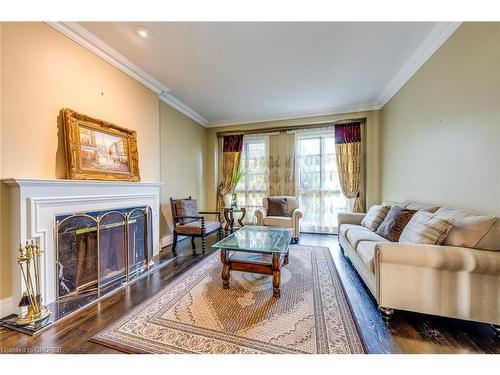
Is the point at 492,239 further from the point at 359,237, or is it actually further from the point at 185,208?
the point at 185,208

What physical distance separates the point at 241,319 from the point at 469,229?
195 cm

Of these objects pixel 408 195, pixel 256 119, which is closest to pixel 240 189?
pixel 256 119

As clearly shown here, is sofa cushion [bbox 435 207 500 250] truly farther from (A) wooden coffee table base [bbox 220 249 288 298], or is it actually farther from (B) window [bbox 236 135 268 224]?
(B) window [bbox 236 135 268 224]

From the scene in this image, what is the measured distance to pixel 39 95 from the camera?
1872 millimetres

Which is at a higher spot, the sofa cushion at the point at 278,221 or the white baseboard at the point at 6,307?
the sofa cushion at the point at 278,221

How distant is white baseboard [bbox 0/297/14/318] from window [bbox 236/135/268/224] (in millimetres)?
3970

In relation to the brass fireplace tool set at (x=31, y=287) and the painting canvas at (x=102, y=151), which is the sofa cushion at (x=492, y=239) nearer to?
the brass fireplace tool set at (x=31, y=287)

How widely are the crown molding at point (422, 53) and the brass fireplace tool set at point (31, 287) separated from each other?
4364 millimetres

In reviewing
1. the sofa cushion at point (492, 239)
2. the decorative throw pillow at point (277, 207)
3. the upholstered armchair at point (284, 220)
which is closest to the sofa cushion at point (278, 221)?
the upholstered armchair at point (284, 220)

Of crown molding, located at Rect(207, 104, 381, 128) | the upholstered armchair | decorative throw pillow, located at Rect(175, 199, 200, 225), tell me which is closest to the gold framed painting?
decorative throw pillow, located at Rect(175, 199, 200, 225)

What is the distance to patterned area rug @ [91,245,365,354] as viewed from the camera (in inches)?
53.9

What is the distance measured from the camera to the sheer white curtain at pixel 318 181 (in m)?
4.54

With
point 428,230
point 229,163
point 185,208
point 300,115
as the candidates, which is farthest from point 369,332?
point 229,163
